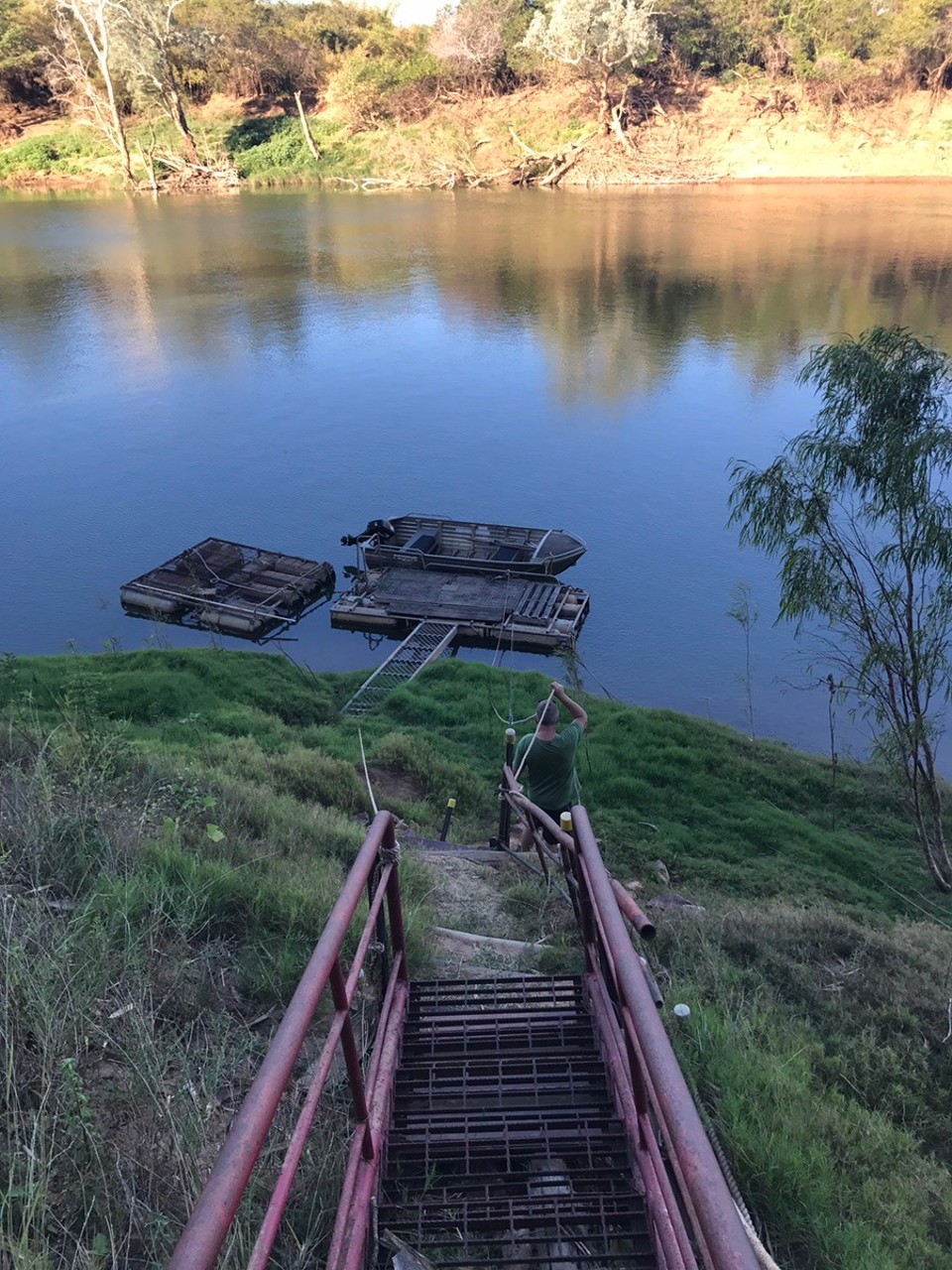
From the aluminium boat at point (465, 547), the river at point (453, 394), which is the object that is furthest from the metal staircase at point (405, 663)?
the aluminium boat at point (465, 547)

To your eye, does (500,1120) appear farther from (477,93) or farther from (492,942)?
(477,93)

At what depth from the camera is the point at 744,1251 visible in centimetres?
123

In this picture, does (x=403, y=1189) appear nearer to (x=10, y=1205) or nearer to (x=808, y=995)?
(x=10, y=1205)

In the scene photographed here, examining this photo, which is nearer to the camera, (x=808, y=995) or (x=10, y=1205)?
(x=10, y=1205)

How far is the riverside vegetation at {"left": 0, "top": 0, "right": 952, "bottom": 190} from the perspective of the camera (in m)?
56.5

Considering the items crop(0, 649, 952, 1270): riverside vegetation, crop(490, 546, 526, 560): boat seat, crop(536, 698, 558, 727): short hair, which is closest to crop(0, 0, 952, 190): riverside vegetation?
crop(490, 546, 526, 560): boat seat

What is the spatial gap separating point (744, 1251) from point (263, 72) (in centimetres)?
8144

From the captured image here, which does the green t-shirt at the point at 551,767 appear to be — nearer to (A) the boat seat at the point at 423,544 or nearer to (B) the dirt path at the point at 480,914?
(B) the dirt path at the point at 480,914

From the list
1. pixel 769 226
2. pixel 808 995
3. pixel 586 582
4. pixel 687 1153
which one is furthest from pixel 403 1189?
pixel 769 226

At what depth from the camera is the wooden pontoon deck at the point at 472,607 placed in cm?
1803

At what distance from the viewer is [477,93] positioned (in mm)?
64812

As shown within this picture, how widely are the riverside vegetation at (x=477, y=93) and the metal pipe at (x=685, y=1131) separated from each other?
65.8 m

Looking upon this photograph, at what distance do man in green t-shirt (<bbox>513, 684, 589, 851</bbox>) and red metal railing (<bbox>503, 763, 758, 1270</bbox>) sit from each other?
2.13m

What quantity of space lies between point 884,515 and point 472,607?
9726mm
